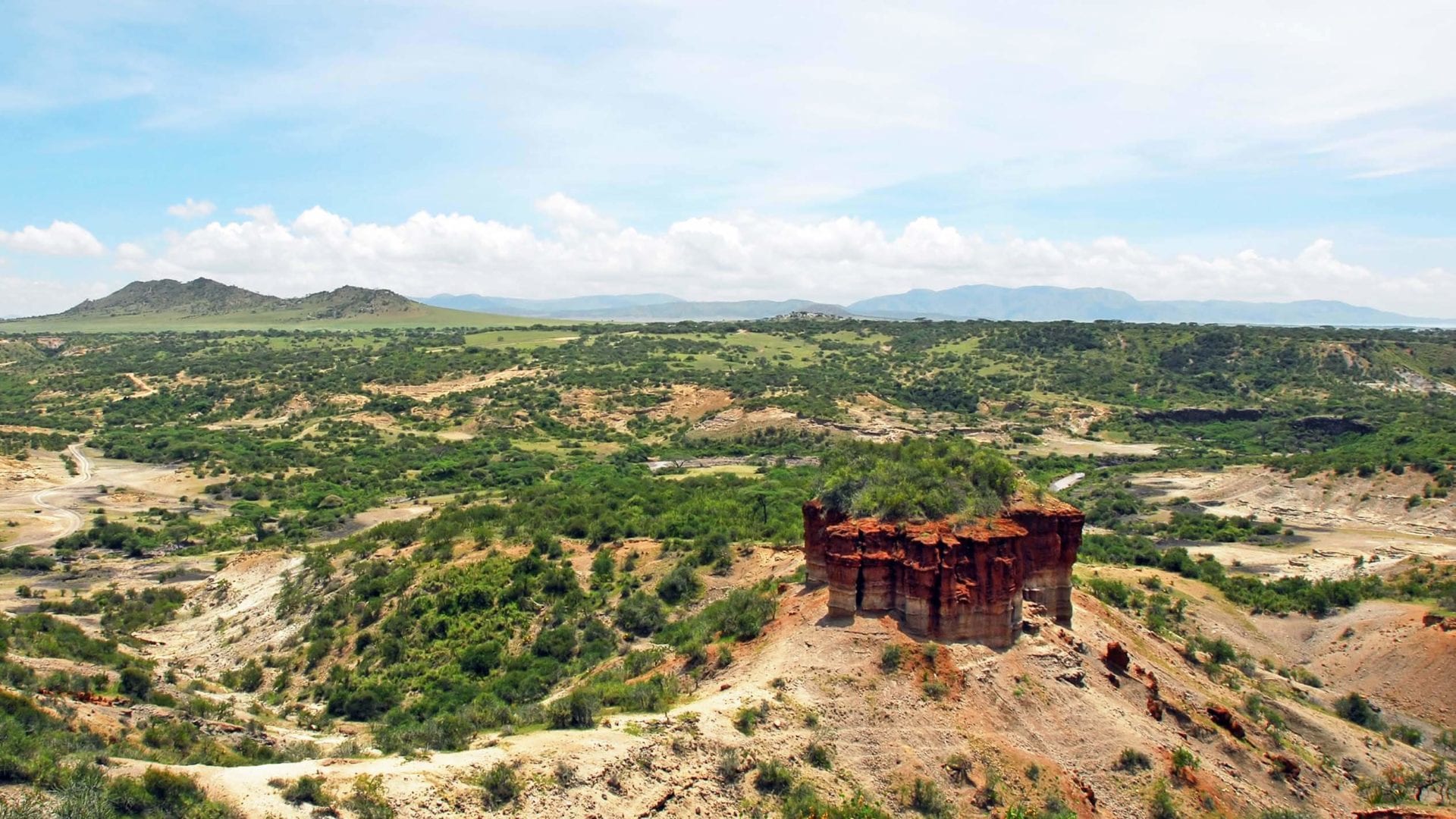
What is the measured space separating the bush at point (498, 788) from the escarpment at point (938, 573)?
31.2ft

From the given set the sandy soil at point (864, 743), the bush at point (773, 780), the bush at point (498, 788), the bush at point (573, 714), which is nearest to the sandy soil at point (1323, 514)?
the sandy soil at point (864, 743)

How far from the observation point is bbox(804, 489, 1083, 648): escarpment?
23109 mm

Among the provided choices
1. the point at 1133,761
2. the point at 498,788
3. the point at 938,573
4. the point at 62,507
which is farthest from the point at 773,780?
the point at 62,507

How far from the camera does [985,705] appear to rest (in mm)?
21766

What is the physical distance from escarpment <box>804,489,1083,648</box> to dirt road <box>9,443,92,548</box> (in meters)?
54.3

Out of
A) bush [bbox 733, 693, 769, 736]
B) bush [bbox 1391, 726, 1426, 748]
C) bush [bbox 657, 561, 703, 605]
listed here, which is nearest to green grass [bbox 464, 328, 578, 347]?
bush [bbox 657, 561, 703, 605]

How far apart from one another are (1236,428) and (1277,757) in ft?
315

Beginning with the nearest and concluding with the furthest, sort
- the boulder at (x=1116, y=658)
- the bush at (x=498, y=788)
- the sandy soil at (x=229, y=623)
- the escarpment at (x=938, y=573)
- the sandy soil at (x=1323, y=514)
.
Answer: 1. the bush at (x=498, y=788)
2. the escarpment at (x=938, y=573)
3. the boulder at (x=1116, y=658)
4. the sandy soil at (x=229, y=623)
5. the sandy soil at (x=1323, y=514)

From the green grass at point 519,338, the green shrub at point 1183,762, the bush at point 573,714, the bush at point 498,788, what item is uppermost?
the green grass at point 519,338

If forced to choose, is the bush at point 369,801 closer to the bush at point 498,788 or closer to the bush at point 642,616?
the bush at point 498,788

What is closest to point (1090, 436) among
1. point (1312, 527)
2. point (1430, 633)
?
point (1312, 527)

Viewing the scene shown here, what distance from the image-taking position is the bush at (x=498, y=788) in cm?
1704

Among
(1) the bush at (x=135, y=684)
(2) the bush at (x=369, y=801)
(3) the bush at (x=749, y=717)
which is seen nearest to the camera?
(2) the bush at (x=369, y=801)

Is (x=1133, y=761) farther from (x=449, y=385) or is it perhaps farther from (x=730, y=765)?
(x=449, y=385)
